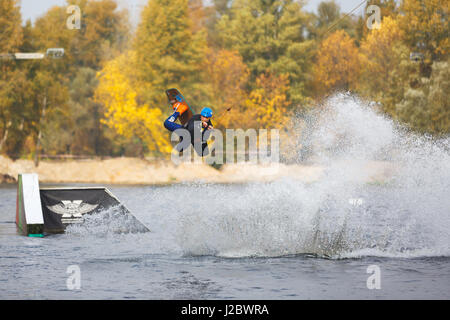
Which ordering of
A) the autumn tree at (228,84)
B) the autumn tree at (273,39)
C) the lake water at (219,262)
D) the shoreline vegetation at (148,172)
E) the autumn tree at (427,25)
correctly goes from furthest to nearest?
the autumn tree at (273,39)
the autumn tree at (228,84)
the shoreline vegetation at (148,172)
the autumn tree at (427,25)
the lake water at (219,262)

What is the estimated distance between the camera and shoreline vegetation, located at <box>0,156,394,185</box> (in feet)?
195

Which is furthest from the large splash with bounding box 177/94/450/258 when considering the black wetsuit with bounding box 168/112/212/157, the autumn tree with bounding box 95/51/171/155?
the autumn tree with bounding box 95/51/171/155

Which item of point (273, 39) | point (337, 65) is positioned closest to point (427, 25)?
point (337, 65)

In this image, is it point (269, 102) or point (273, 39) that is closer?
point (269, 102)

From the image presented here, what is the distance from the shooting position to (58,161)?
67312 mm

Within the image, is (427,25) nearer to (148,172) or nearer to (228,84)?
(228,84)

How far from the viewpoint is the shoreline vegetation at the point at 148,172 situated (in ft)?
195

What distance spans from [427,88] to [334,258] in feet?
123

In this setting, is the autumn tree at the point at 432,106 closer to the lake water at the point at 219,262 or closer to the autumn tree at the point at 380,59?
the autumn tree at the point at 380,59

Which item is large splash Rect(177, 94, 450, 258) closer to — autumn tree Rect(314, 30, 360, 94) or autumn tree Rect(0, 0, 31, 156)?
autumn tree Rect(0, 0, 31, 156)

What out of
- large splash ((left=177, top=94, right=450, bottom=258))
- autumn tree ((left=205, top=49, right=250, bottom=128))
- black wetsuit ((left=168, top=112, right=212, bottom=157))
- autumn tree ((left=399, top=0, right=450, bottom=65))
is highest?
autumn tree ((left=399, top=0, right=450, bottom=65))

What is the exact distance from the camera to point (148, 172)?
202ft

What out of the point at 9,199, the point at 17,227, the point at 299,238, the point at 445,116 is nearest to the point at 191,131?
the point at 299,238

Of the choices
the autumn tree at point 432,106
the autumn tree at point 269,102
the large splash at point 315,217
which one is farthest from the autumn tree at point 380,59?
the large splash at point 315,217
